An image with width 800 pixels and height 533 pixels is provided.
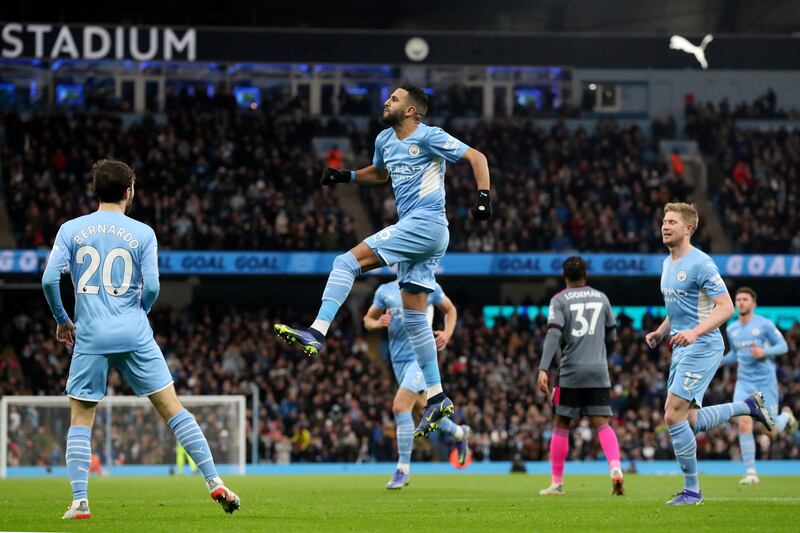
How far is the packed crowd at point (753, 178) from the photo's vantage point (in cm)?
3403

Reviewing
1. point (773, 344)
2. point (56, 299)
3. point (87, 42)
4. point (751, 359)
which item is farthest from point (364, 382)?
point (56, 299)

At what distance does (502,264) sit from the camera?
1308 inches

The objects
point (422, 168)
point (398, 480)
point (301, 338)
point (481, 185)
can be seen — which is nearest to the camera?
Result: point (301, 338)

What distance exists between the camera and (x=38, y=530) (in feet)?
23.1

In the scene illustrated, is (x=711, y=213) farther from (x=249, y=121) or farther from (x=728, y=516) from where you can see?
(x=728, y=516)

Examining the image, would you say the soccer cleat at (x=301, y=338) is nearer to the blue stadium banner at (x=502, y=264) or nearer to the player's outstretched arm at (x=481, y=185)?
the player's outstretched arm at (x=481, y=185)

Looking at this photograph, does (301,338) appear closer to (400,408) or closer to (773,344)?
(400,408)

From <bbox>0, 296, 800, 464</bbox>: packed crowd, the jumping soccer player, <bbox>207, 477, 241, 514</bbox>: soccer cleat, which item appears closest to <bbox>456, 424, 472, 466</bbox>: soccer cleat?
the jumping soccer player

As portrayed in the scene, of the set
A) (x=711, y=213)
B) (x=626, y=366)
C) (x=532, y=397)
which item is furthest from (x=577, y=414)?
(x=711, y=213)

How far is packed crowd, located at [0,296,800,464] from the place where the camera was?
2814cm

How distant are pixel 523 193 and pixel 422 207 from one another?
85.6 feet

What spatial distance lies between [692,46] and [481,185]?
28.5 m

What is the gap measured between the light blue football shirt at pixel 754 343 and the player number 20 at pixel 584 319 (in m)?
4.85

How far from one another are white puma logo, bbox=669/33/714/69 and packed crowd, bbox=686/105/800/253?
11.9ft
